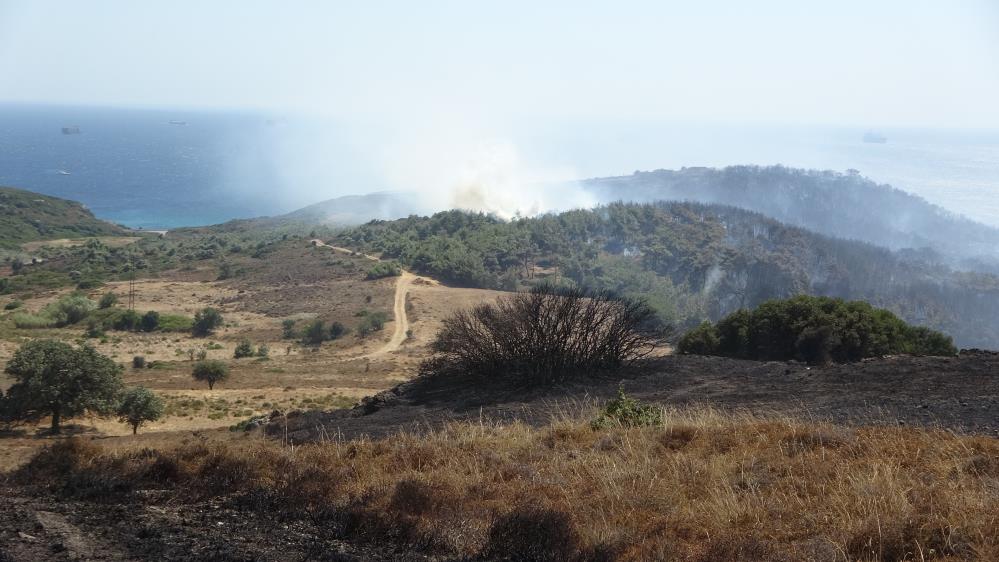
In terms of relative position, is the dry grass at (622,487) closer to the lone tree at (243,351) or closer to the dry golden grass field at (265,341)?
the dry golden grass field at (265,341)

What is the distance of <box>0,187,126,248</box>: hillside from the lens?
78.9 m

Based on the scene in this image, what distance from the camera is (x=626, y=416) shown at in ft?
29.1

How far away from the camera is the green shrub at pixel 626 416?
27.9ft

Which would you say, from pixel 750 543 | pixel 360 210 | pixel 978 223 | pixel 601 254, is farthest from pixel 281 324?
pixel 978 223

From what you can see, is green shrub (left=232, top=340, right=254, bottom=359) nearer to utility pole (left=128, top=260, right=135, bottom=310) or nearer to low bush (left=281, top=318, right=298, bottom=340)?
low bush (left=281, top=318, right=298, bottom=340)

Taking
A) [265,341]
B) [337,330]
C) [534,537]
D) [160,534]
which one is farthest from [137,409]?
[337,330]

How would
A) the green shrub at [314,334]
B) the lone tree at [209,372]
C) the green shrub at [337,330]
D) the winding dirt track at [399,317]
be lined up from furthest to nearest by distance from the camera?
the green shrub at [337,330] → the green shrub at [314,334] → the winding dirt track at [399,317] → the lone tree at [209,372]

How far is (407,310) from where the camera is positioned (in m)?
43.2

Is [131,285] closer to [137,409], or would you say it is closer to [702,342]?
[137,409]

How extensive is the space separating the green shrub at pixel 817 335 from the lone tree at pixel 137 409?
48.1 ft

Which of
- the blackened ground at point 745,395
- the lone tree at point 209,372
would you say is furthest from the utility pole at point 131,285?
the blackened ground at point 745,395

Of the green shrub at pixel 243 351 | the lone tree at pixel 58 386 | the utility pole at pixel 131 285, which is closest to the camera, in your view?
the lone tree at pixel 58 386

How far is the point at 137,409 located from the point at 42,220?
8285 cm

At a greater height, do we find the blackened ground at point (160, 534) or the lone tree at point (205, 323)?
the blackened ground at point (160, 534)
